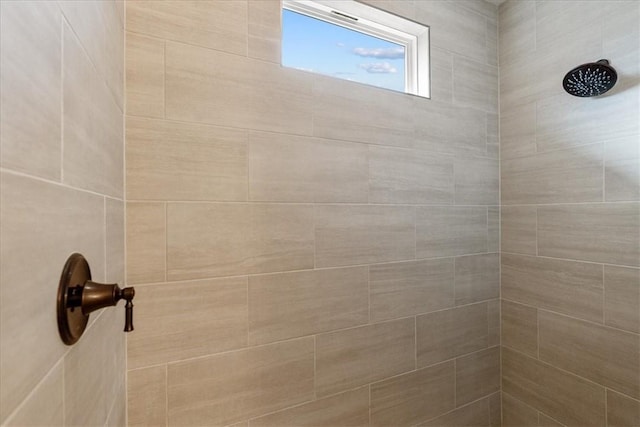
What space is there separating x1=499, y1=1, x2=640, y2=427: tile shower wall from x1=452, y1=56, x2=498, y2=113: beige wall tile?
0.06 m

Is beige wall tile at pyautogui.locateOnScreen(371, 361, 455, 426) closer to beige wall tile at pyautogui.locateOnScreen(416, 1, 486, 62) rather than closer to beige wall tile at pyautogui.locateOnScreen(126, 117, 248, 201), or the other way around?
beige wall tile at pyautogui.locateOnScreen(126, 117, 248, 201)

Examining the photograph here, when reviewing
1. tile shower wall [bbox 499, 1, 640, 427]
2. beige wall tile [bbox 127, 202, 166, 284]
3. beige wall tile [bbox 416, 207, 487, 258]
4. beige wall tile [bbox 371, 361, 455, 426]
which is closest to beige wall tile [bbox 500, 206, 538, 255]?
tile shower wall [bbox 499, 1, 640, 427]

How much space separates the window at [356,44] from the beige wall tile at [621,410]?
1449mm

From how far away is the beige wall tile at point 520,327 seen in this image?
4.93ft

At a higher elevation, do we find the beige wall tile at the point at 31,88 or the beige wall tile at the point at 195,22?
the beige wall tile at the point at 195,22

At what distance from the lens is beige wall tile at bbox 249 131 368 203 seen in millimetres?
1112

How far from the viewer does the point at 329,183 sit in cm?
122

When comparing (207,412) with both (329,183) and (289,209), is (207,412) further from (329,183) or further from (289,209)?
(329,183)

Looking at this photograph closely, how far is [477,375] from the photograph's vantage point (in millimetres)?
1565

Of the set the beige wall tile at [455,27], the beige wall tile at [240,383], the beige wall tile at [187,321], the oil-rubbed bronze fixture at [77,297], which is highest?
the beige wall tile at [455,27]

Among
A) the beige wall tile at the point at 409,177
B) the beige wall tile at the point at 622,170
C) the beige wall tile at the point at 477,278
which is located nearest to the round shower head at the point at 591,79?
the beige wall tile at the point at 622,170

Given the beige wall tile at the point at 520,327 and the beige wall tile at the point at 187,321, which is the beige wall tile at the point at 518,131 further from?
the beige wall tile at the point at 187,321

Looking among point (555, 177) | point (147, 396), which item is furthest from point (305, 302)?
point (555, 177)

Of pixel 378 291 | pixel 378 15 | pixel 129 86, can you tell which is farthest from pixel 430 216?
pixel 129 86
